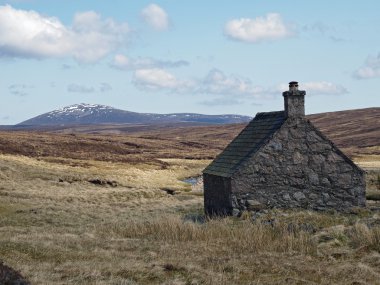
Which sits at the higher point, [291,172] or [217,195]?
[291,172]

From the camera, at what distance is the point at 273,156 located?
21.7 metres

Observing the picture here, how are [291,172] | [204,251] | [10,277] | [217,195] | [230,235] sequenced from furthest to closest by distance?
[217,195] < [291,172] < [230,235] < [204,251] < [10,277]

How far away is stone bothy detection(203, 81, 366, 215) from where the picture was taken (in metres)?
21.5

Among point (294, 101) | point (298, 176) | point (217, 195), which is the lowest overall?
point (217, 195)

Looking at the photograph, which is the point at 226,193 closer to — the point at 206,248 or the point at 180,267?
the point at 206,248

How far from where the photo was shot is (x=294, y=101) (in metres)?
22.0

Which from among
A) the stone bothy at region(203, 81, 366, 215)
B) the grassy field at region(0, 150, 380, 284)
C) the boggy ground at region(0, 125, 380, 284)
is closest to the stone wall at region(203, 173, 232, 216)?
the stone bothy at region(203, 81, 366, 215)

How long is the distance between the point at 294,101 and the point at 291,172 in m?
2.84

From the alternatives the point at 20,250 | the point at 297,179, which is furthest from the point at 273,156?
the point at 20,250

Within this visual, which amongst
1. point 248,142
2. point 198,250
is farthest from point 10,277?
point 248,142

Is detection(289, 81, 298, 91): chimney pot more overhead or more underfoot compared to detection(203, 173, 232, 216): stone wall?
more overhead

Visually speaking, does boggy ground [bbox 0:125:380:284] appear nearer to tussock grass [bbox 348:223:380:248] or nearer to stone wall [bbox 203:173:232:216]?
tussock grass [bbox 348:223:380:248]

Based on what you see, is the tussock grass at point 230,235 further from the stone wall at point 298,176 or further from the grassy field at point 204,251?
the stone wall at point 298,176

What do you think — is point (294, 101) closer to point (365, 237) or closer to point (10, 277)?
point (365, 237)
